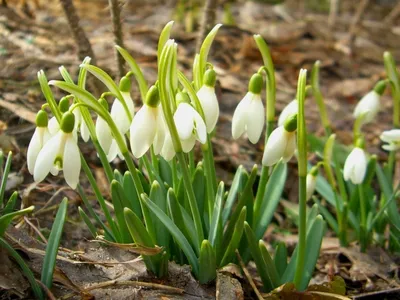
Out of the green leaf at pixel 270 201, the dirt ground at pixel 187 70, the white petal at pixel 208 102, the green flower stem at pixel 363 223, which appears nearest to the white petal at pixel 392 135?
the green flower stem at pixel 363 223

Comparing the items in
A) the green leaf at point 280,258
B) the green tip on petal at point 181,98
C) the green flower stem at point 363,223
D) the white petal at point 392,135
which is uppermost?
the green tip on petal at point 181,98

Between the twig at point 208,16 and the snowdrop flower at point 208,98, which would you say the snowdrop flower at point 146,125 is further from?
the twig at point 208,16

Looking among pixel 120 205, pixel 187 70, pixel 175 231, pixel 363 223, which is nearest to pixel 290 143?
pixel 175 231

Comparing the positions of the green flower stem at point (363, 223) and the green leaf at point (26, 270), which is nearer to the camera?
the green leaf at point (26, 270)

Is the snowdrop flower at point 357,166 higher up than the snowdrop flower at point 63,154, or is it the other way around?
the snowdrop flower at point 63,154

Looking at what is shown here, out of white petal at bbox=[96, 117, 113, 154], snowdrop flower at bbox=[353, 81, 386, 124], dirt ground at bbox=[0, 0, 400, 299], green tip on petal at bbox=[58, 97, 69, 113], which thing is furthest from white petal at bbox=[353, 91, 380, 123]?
green tip on petal at bbox=[58, 97, 69, 113]

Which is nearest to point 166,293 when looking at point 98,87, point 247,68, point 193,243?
point 193,243
